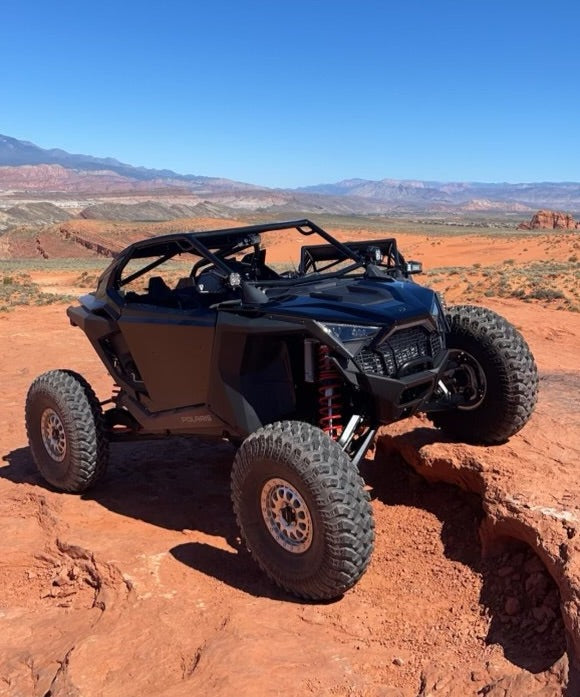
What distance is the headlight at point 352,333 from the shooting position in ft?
12.3

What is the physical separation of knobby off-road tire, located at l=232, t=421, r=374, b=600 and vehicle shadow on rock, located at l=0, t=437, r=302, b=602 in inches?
11.0

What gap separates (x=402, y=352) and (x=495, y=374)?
808 millimetres

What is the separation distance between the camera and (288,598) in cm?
387

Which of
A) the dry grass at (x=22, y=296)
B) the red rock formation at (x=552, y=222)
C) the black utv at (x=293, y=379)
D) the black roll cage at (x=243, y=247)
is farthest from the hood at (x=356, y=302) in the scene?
the red rock formation at (x=552, y=222)

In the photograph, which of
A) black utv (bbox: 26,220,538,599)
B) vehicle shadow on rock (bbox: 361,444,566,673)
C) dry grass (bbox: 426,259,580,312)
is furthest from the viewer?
dry grass (bbox: 426,259,580,312)

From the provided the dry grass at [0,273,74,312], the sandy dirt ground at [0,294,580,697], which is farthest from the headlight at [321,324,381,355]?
the dry grass at [0,273,74,312]

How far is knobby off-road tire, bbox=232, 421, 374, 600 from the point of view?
348cm

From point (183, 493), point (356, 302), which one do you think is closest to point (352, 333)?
point (356, 302)

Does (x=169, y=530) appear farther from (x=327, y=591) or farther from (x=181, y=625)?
(x=327, y=591)

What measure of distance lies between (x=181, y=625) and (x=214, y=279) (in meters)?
1.99

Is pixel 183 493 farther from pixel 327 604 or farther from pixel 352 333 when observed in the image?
pixel 352 333

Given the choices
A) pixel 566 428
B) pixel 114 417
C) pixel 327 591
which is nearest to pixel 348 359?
pixel 327 591

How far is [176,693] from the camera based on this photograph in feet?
10.4

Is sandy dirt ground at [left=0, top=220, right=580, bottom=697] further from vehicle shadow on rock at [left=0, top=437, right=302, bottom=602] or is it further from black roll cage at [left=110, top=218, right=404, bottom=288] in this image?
black roll cage at [left=110, top=218, right=404, bottom=288]
